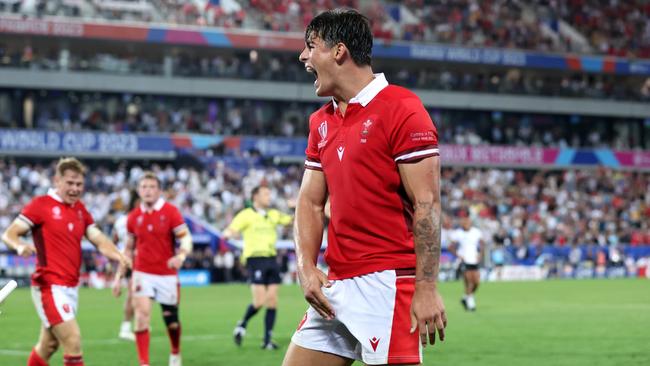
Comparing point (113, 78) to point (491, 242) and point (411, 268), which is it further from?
A: point (411, 268)

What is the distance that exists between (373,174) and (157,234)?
27.5ft

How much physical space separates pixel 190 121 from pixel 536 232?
18.1m

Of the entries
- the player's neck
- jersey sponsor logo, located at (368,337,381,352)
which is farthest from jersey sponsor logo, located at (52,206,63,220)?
jersey sponsor logo, located at (368,337,381,352)

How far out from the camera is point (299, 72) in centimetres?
5541

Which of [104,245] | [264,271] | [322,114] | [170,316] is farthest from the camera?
[264,271]

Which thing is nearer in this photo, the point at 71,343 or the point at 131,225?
the point at 71,343

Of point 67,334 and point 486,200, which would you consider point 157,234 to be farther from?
point 486,200

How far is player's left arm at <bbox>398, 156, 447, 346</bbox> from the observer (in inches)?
197

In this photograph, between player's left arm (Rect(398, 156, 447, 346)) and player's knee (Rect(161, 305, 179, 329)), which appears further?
player's knee (Rect(161, 305, 179, 329))

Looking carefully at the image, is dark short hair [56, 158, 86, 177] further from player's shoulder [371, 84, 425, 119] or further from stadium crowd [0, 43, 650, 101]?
stadium crowd [0, 43, 650, 101]

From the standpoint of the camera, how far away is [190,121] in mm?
52281

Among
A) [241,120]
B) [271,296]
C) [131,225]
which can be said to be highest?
[241,120]

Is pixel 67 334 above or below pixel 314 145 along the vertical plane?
below

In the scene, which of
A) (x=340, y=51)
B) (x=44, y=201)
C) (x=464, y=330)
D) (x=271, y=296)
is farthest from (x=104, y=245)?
(x=464, y=330)
